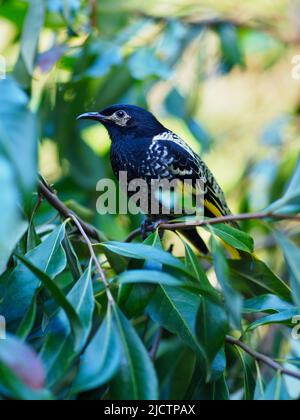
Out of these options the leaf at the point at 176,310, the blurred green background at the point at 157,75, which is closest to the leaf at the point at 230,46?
the blurred green background at the point at 157,75

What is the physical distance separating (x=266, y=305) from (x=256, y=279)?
331mm

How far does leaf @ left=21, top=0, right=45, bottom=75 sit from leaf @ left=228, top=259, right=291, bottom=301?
1168mm

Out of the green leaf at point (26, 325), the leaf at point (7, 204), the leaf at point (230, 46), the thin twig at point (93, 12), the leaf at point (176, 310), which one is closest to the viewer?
the leaf at point (7, 204)

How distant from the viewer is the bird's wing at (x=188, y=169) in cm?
343

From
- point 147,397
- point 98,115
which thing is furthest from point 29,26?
point 147,397

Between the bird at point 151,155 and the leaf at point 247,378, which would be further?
the bird at point 151,155

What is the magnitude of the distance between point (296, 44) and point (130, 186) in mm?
3182

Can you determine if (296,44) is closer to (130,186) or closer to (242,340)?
(130,186)

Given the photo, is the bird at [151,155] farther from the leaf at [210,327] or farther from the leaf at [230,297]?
the leaf at [230,297]

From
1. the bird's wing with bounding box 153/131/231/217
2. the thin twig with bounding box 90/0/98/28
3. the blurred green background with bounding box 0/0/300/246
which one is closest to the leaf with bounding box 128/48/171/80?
the blurred green background with bounding box 0/0/300/246

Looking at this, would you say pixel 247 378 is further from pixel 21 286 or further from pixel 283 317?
pixel 21 286

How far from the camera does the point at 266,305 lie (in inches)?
95.4

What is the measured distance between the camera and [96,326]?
8.37ft

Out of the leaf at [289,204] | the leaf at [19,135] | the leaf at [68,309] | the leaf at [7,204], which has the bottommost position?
the leaf at [68,309]
